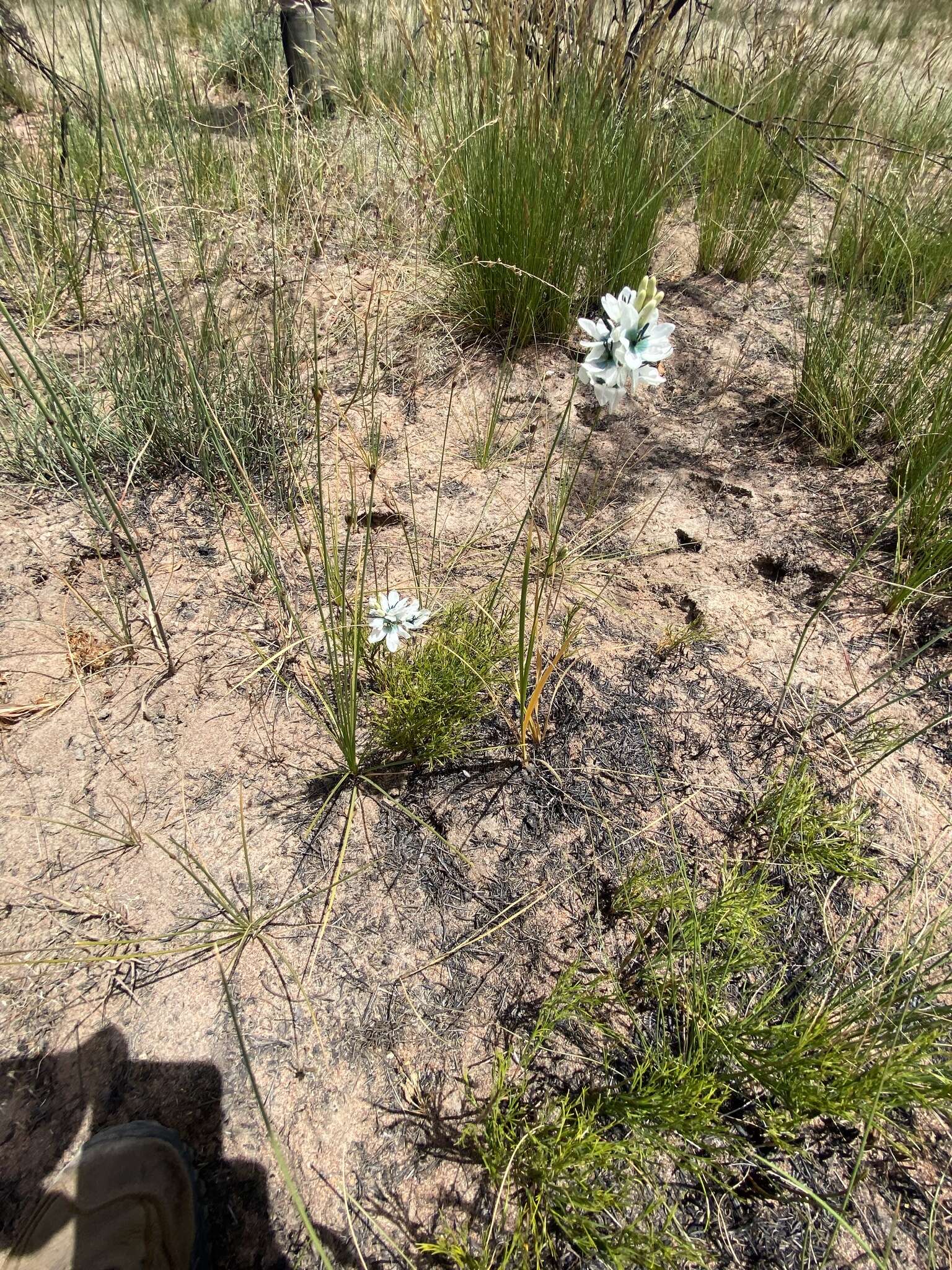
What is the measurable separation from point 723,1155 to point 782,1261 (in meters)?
0.14

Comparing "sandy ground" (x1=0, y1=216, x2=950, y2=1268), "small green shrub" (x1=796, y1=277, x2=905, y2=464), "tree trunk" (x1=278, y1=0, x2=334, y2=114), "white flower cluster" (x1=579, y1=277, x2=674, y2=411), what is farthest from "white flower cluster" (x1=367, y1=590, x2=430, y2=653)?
"tree trunk" (x1=278, y1=0, x2=334, y2=114)

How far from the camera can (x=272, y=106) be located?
3027 mm

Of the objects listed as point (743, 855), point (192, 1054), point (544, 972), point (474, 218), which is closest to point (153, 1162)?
point (192, 1054)

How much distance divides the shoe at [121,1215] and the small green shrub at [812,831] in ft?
3.89

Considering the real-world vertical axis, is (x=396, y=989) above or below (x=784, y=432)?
below

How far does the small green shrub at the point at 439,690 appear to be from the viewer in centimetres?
144

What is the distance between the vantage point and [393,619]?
4.74 ft

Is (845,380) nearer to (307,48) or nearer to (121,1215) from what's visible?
(121,1215)

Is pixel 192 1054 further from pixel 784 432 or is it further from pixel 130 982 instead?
pixel 784 432

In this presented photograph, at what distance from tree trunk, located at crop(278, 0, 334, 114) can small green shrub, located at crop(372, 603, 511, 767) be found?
3403 mm

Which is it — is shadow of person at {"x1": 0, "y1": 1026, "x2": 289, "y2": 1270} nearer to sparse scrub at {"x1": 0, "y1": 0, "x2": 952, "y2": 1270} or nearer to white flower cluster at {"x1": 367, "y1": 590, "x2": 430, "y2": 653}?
sparse scrub at {"x1": 0, "y1": 0, "x2": 952, "y2": 1270}

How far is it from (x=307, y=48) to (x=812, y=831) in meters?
4.60

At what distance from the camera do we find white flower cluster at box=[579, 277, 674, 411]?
3.15 feet

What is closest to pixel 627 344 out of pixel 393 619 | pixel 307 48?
pixel 393 619
